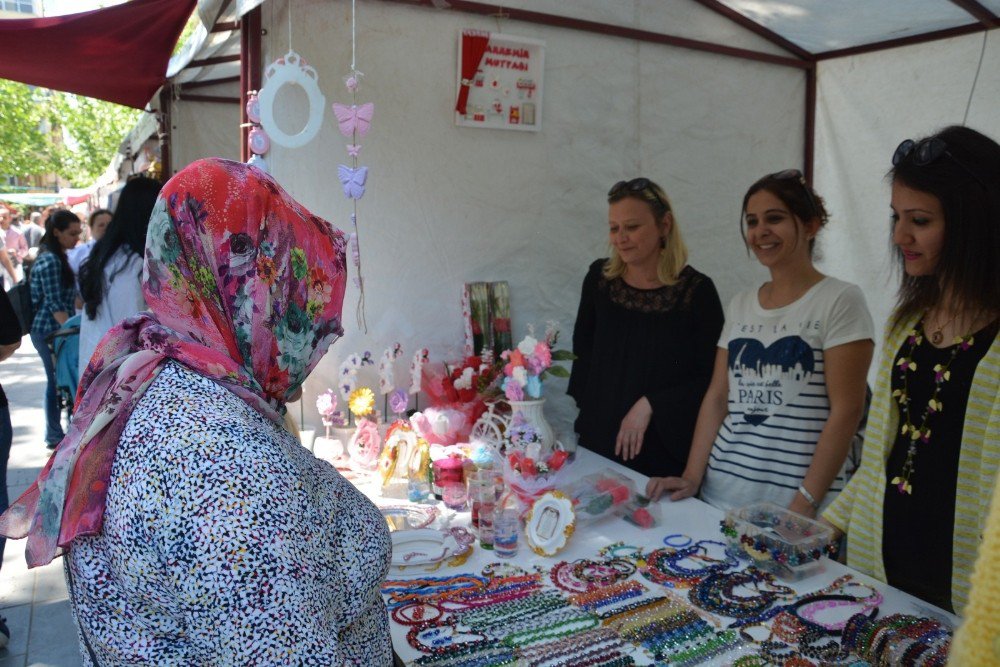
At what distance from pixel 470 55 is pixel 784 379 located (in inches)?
81.8

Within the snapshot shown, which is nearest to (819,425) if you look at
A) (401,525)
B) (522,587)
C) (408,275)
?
(522,587)

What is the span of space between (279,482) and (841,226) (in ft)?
14.0

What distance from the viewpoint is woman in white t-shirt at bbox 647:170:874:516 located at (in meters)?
2.02

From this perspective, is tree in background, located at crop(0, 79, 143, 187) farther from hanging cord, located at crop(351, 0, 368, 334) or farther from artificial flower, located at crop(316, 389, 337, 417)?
artificial flower, located at crop(316, 389, 337, 417)

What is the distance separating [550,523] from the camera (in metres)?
1.95

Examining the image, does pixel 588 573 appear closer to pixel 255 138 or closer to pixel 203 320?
pixel 203 320

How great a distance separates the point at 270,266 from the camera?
107 centimetres

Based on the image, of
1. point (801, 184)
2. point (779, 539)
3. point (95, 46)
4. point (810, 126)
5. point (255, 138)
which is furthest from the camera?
point (810, 126)

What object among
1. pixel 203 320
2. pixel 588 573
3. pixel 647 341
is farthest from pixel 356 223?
pixel 203 320

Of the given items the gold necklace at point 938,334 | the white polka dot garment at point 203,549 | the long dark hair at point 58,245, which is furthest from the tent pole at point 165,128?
the gold necklace at point 938,334

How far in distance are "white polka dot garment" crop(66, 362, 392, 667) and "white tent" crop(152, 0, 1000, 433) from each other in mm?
2250

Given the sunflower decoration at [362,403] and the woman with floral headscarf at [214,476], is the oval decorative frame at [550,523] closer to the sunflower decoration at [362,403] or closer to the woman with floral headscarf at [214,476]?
the woman with floral headscarf at [214,476]

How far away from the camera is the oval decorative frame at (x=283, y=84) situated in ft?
9.01

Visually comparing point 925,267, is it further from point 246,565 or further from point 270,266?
point 246,565
